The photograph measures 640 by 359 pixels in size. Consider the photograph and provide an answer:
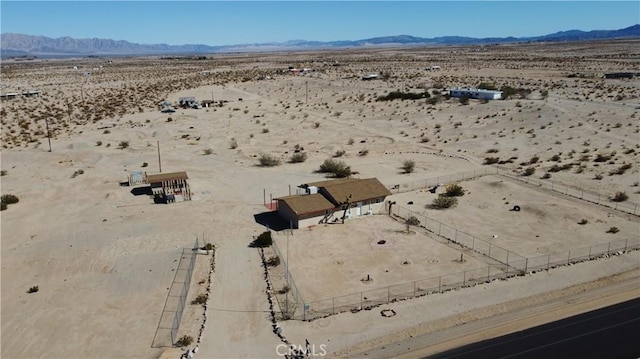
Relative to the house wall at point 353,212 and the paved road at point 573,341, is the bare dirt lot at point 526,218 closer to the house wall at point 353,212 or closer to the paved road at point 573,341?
the house wall at point 353,212

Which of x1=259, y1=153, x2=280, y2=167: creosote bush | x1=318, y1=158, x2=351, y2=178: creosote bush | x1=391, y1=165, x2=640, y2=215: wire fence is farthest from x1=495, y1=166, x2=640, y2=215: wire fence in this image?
x1=259, y1=153, x2=280, y2=167: creosote bush

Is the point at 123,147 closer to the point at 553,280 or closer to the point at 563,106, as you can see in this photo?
the point at 553,280

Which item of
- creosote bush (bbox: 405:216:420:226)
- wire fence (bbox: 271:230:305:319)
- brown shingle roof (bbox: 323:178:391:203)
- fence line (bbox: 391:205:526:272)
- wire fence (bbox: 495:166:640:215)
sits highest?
brown shingle roof (bbox: 323:178:391:203)

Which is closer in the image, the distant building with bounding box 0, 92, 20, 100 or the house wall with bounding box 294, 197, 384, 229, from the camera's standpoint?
the house wall with bounding box 294, 197, 384, 229

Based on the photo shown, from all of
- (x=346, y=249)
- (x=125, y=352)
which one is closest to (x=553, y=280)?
(x=346, y=249)

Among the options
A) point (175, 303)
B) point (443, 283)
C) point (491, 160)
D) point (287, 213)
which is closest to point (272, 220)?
point (287, 213)

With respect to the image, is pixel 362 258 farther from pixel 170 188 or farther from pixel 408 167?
pixel 408 167

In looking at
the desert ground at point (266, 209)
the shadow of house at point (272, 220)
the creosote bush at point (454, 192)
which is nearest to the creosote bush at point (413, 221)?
the desert ground at point (266, 209)

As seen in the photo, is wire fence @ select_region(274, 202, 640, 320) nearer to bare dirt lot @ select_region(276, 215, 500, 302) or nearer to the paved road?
bare dirt lot @ select_region(276, 215, 500, 302)
